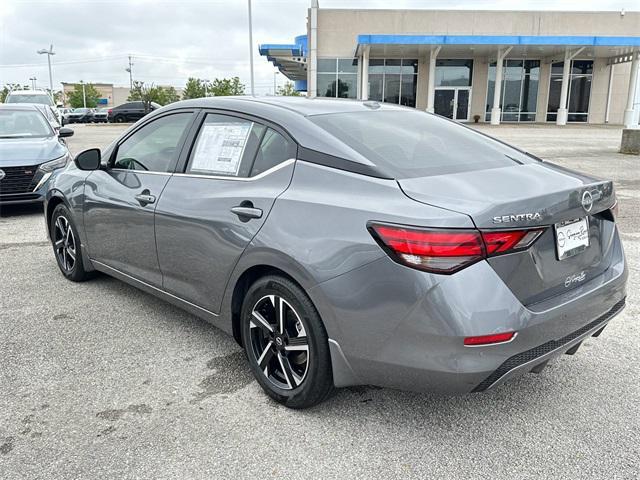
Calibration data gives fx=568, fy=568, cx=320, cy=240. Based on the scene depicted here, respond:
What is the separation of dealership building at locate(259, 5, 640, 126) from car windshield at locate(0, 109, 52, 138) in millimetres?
26693

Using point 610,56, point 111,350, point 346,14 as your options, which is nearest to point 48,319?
point 111,350

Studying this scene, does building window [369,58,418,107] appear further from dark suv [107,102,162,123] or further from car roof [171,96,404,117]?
car roof [171,96,404,117]

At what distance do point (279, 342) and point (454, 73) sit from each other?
3723 centimetres

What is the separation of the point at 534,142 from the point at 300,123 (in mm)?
20008

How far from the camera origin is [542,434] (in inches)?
107

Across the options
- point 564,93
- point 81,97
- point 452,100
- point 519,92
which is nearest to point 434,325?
point 452,100

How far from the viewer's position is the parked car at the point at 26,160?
793cm

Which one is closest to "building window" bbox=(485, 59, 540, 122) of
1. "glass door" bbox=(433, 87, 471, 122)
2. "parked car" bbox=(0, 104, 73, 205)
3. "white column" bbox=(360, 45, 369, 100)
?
"glass door" bbox=(433, 87, 471, 122)

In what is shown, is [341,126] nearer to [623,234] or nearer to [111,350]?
[111,350]

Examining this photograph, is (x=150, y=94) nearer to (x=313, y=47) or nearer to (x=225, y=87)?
(x=225, y=87)

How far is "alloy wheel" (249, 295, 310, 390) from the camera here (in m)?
2.84

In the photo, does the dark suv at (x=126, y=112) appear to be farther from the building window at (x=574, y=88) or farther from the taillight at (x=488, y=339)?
the taillight at (x=488, y=339)

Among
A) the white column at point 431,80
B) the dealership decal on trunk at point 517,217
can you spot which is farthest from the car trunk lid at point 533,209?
the white column at point 431,80

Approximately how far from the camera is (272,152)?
3.08 metres
